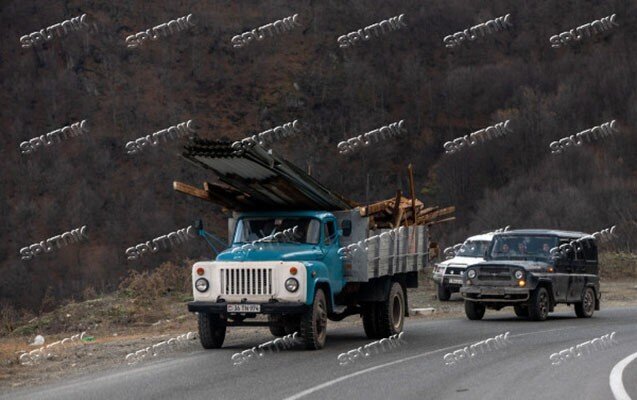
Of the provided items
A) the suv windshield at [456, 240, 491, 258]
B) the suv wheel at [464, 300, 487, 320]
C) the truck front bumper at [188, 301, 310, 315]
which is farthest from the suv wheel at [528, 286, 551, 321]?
the truck front bumper at [188, 301, 310, 315]

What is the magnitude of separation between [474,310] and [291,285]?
827cm

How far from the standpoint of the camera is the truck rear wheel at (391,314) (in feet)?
61.9

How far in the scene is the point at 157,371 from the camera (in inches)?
570

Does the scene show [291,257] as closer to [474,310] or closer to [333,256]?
[333,256]

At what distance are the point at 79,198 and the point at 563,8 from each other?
5600 centimetres

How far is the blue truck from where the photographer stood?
53.2 feet

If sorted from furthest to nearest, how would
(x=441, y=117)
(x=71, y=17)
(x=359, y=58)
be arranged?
1. (x=359, y=58)
2. (x=441, y=117)
3. (x=71, y=17)

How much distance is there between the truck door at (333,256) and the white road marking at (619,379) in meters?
4.86

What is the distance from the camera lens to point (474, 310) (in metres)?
23.3

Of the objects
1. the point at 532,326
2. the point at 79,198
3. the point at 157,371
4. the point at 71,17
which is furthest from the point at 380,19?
the point at 157,371

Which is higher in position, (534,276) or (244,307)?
(534,276)

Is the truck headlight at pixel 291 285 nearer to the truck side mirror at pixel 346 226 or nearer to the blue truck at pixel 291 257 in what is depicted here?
the blue truck at pixel 291 257

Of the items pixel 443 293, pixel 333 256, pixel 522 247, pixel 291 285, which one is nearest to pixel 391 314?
pixel 333 256

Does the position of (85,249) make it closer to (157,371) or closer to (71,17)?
(71,17)
